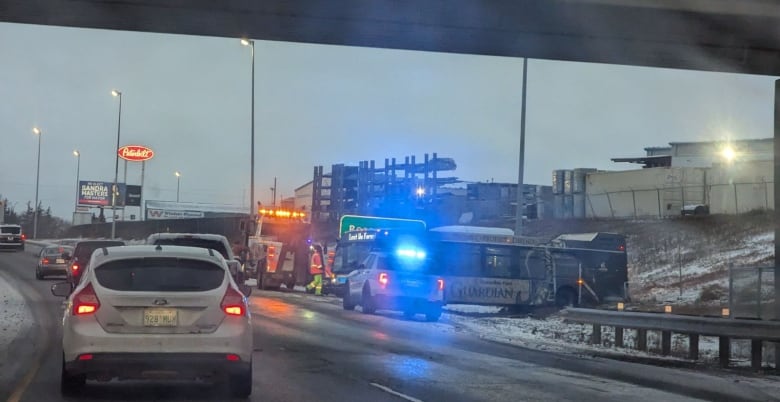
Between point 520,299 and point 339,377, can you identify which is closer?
point 339,377

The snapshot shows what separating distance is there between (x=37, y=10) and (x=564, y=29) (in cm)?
806

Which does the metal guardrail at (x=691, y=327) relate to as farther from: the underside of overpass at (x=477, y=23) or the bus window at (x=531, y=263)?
the bus window at (x=531, y=263)

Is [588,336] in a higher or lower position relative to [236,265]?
lower

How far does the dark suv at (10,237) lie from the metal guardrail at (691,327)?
5627 centimetres

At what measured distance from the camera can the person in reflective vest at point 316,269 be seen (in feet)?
120

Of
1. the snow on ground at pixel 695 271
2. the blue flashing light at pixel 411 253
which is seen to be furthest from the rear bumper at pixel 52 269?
the snow on ground at pixel 695 271

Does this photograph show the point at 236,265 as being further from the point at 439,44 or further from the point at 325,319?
the point at 439,44

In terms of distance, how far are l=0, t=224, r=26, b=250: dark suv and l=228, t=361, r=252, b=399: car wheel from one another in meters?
61.9

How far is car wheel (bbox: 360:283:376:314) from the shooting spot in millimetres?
25656

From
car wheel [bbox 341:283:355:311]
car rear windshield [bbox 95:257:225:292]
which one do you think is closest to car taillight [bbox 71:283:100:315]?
car rear windshield [bbox 95:257:225:292]

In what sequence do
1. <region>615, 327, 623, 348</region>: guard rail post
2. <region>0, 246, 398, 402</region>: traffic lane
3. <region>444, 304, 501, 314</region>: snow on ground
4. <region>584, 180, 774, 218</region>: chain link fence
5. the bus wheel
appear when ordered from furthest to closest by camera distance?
<region>584, 180, 774, 218</region>: chain link fence → the bus wheel → <region>444, 304, 501, 314</region>: snow on ground → <region>615, 327, 623, 348</region>: guard rail post → <region>0, 246, 398, 402</region>: traffic lane

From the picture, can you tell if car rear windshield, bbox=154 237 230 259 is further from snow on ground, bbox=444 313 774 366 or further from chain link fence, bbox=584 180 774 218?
chain link fence, bbox=584 180 774 218

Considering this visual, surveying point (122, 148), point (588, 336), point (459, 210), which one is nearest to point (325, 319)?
point (588, 336)

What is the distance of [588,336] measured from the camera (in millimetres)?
20938
